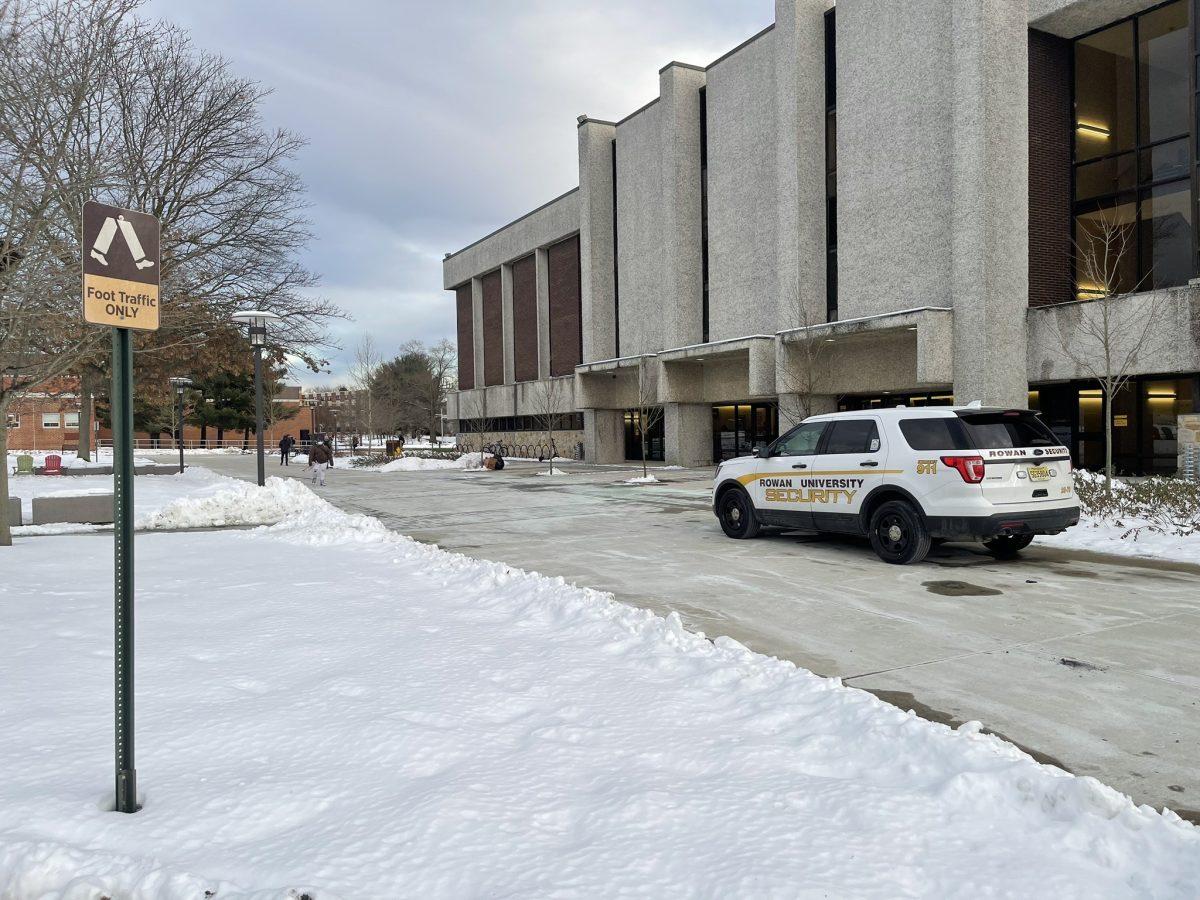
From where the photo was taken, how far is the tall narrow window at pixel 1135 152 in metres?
21.6

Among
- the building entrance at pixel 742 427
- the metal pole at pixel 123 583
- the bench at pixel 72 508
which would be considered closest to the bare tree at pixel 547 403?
the building entrance at pixel 742 427

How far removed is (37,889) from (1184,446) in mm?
21519

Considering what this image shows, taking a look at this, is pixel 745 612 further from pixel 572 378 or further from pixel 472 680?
pixel 572 378

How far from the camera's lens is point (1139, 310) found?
2017 cm

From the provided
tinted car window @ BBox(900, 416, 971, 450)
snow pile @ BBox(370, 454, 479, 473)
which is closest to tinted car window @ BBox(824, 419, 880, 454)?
tinted car window @ BBox(900, 416, 971, 450)

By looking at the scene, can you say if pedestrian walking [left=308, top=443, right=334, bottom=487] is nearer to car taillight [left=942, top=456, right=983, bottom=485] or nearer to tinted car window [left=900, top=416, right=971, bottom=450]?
tinted car window [left=900, top=416, right=971, bottom=450]

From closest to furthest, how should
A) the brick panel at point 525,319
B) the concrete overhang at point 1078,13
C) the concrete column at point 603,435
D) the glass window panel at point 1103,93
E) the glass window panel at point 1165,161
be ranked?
the glass window panel at point 1165,161 < the concrete overhang at point 1078,13 < the glass window panel at point 1103,93 < the concrete column at point 603,435 < the brick panel at point 525,319

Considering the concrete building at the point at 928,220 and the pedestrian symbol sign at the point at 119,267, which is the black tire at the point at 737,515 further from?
the pedestrian symbol sign at the point at 119,267

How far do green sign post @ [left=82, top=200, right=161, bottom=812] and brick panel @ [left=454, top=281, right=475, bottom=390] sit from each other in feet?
179

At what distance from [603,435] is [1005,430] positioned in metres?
32.3

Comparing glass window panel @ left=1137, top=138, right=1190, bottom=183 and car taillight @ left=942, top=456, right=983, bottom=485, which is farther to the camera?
glass window panel @ left=1137, top=138, right=1190, bottom=183

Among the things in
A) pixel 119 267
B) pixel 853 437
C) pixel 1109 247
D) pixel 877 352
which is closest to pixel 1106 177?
pixel 1109 247

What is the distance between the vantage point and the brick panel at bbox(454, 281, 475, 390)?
58.2 metres

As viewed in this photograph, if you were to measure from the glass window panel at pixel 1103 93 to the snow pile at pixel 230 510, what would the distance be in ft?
78.0
